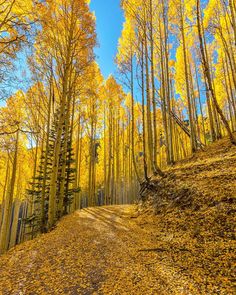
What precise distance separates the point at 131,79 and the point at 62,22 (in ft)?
13.6

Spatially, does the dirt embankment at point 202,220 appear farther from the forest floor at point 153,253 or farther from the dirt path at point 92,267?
the dirt path at point 92,267

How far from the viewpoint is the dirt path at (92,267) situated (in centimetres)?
284

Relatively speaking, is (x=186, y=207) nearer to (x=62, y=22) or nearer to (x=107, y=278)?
(x=107, y=278)

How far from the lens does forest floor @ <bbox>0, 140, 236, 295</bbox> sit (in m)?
2.84

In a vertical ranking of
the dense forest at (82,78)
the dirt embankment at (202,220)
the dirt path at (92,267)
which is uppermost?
the dense forest at (82,78)

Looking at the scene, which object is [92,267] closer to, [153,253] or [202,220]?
[153,253]

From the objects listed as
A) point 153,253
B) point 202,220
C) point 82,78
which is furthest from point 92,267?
point 82,78

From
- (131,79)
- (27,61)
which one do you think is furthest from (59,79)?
(131,79)

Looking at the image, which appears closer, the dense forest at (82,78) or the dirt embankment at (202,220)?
the dirt embankment at (202,220)

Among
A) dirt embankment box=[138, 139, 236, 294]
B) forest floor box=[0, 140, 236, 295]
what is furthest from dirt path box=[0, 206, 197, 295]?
dirt embankment box=[138, 139, 236, 294]

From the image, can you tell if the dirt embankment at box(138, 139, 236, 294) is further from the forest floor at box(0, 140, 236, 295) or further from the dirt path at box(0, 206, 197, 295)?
the dirt path at box(0, 206, 197, 295)

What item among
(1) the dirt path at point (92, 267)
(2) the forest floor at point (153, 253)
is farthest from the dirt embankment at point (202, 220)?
(1) the dirt path at point (92, 267)

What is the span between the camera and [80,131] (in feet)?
42.9

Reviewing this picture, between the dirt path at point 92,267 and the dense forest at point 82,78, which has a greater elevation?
the dense forest at point 82,78
